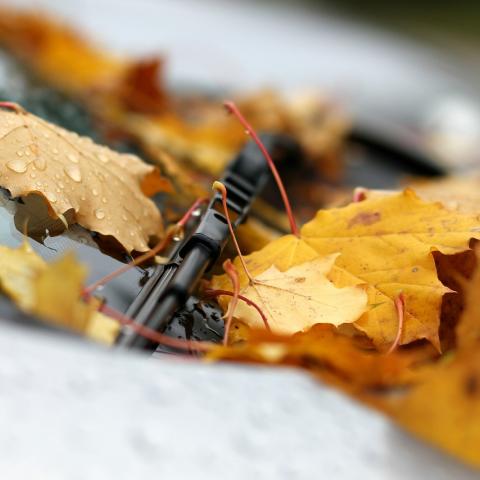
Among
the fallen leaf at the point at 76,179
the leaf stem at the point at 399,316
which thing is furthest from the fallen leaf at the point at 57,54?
the leaf stem at the point at 399,316

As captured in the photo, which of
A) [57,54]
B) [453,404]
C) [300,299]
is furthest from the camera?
[57,54]

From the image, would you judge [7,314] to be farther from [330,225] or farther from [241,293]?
[330,225]

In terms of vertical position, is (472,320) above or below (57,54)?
above

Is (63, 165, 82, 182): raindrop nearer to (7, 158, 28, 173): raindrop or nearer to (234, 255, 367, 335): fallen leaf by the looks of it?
(7, 158, 28, 173): raindrop

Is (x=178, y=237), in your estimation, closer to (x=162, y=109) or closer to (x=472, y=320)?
(x=472, y=320)

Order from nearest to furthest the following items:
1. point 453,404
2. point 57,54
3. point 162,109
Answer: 1. point 453,404
2. point 162,109
3. point 57,54

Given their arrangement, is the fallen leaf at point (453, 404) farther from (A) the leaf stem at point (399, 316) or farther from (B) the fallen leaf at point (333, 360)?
(A) the leaf stem at point (399, 316)

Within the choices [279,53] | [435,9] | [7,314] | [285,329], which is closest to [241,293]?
[285,329]

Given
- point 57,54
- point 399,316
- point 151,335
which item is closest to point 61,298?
point 151,335

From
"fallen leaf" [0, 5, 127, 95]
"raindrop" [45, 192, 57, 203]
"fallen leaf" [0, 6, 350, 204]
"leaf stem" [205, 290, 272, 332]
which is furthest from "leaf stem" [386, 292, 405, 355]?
"fallen leaf" [0, 5, 127, 95]
